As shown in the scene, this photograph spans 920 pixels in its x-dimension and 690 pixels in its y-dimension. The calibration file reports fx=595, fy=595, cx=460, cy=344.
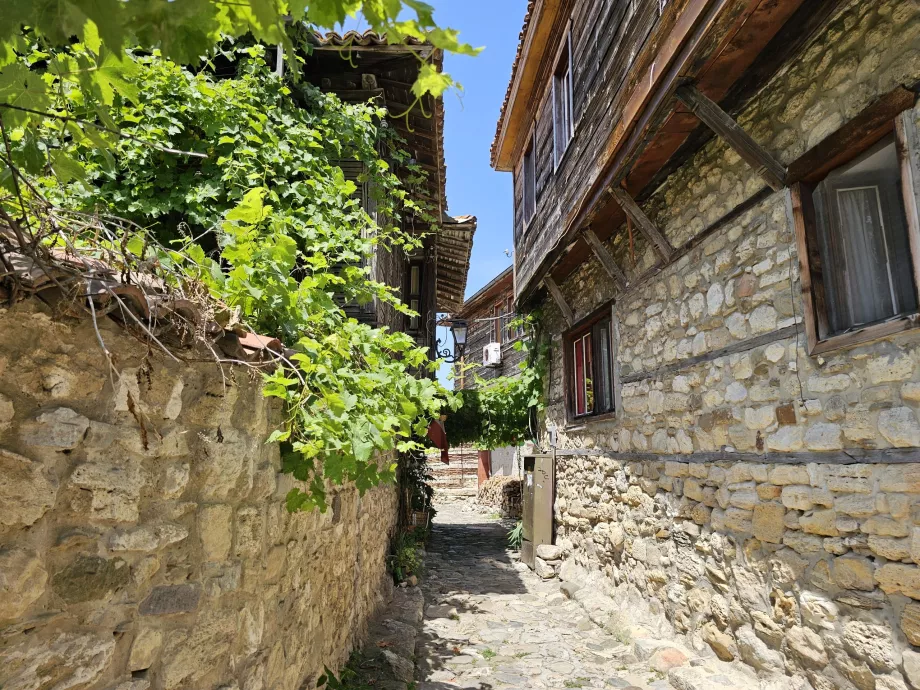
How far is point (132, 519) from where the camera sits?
1.75 metres

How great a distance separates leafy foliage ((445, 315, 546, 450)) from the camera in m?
9.67

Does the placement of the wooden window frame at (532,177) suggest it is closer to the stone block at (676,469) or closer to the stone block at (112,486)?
the stone block at (676,469)

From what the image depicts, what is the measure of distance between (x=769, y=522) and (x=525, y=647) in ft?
8.68

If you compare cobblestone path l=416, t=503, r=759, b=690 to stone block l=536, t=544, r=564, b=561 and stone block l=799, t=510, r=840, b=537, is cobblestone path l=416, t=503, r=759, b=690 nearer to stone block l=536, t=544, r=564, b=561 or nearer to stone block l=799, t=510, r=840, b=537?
stone block l=536, t=544, r=564, b=561

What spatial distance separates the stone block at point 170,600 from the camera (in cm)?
180

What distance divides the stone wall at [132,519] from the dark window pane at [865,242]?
121 inches

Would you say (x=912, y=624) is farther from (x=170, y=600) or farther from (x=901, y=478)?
(x=170, y=600)

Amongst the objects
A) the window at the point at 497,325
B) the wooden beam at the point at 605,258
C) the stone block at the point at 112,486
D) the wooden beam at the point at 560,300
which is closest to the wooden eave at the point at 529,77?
the wooden beam at the point at 560,300

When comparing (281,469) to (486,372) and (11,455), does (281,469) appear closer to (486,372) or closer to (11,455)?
(11,455)

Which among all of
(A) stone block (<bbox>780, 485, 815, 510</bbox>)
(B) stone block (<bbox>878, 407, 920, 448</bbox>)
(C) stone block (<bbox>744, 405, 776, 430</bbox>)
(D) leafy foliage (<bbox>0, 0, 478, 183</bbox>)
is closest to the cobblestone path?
(A) stone block (<bbox>780, 485, 815, 510</bbox>)

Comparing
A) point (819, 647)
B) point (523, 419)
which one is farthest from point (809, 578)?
point (523, 419)

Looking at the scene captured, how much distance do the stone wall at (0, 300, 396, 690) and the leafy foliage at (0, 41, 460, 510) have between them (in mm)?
238

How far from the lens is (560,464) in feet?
27.0

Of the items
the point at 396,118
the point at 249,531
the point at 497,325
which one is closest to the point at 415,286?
the point at 396,118
